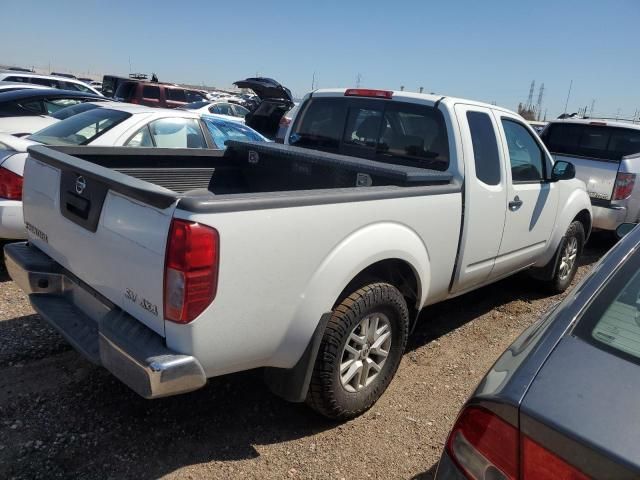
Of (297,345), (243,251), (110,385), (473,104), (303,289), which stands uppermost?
(473,104)

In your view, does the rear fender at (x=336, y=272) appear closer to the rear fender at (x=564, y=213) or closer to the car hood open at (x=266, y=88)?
the rear fender at (x=564, y=213)

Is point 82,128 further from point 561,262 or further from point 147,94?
point 147,94

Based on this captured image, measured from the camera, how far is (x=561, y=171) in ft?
14.7

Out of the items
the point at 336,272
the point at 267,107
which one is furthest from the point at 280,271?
the point at 267,107

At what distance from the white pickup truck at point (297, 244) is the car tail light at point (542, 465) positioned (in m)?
1.24

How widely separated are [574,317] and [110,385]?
2.66 metres

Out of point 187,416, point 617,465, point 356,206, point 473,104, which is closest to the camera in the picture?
point 617,465

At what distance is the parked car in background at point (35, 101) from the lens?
22.0ft

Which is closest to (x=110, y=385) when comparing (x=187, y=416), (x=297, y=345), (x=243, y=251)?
(x=187, y=416)

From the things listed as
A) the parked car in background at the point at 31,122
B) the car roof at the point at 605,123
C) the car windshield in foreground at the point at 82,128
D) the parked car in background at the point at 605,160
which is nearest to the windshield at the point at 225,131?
the car windshield in foreground at the point at 82,128

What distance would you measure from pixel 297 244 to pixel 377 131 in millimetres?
1994

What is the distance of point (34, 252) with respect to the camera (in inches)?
119

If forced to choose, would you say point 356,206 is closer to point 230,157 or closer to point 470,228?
point 470,228

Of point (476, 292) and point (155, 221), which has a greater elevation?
point (155, 221)
